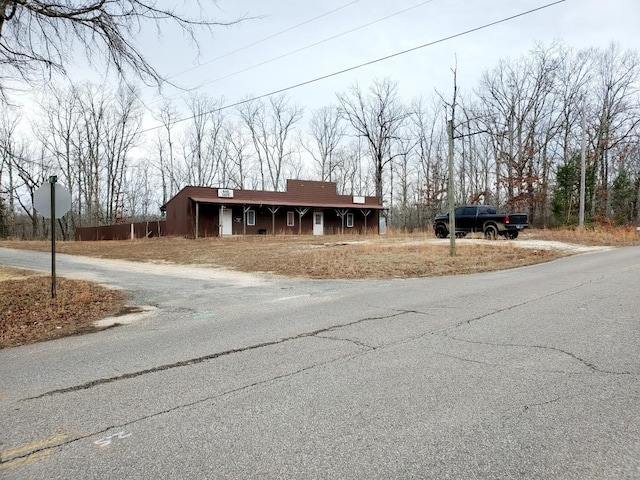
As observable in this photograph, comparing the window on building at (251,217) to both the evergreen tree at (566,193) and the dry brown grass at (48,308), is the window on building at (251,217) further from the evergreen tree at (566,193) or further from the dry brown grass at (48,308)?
the evergreen tree at (566,193)

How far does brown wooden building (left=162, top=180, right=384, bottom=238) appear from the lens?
3397 cm

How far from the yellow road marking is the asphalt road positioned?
14 mm

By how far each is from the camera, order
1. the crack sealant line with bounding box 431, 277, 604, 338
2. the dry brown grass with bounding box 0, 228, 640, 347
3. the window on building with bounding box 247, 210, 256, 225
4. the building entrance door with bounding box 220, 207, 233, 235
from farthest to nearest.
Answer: the window on building with bounding box 247, 210, 256, 225 → the building entrance door with bounding box 220, 207, 233, 235 → the dry brown grass with bounding box 0, 228, 640, 347 → the crack sealant line with bounding box 431, 277, 604, 338

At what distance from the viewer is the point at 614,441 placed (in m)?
2.97

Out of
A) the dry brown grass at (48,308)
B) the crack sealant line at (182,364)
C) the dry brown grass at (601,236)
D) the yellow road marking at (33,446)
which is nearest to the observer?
the yellow road marking at (33,446)

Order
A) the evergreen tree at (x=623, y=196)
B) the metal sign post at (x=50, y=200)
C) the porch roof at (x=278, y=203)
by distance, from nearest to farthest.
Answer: the metal sign post at (x=50, y=200) < the porch roof at (x=278, y=203) < the evergreen tree at (x=623, y=196)

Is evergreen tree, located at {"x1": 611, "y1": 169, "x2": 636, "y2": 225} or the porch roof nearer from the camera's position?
the porch roof

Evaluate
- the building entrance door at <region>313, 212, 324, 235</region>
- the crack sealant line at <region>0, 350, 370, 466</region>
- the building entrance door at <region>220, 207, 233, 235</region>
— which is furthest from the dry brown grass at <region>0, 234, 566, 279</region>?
the building entrance door at <region>313, 212, 324, 235</region>

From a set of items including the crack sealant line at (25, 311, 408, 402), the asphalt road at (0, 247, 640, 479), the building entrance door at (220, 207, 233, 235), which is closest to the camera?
the asphalt road at (0, 247, 640, 479)

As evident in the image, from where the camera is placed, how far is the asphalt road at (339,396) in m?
2.79

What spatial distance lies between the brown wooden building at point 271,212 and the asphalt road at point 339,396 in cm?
2716

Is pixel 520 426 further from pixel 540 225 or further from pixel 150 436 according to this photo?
pixel 540 225

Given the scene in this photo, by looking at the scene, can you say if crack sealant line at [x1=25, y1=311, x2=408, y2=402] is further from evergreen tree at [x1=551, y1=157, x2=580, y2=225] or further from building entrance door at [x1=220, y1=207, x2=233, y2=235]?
evergreen tree at [x1=551, y1=157, x2=580, y2=225]

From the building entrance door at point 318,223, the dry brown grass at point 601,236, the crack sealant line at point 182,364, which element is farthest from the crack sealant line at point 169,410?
the building entrance door at point 318,223
